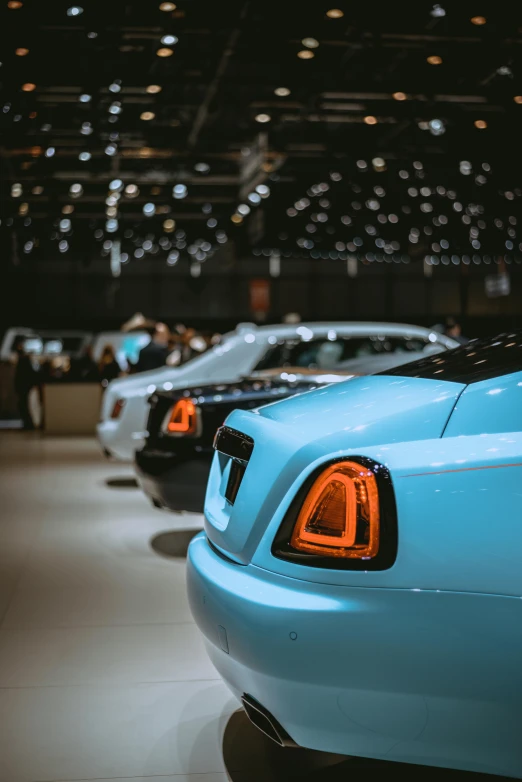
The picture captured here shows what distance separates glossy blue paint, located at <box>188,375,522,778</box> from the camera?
235 cm

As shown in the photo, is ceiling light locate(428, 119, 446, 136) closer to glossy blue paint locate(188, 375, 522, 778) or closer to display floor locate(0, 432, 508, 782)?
display floor locate(0, 432, 508, 782)

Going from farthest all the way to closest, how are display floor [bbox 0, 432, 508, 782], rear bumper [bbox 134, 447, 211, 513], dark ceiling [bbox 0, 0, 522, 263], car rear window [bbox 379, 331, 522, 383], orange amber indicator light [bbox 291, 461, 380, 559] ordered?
dark ceiling [bbox 0, 0, 522, 263] → rear bumper [bbox 134, 447, 211, 513] → display floor [bbox 0, 432, 508, 782] → car rear window [bbox 379, 331, 522, 383] → orange amber indicator light [bbox 291, 461, 380, 559]

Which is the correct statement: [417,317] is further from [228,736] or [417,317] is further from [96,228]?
[228,736]

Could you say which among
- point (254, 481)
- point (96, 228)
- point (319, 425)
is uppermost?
point (96, 228)

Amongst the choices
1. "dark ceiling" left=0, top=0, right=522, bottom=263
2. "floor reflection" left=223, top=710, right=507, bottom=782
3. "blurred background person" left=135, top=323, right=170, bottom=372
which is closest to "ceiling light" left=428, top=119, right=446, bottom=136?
"dark ceiling" left=0, top=0, right=522, bottom=263

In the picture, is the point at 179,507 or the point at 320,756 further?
the point at 179,507

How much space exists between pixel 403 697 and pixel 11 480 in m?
9.75

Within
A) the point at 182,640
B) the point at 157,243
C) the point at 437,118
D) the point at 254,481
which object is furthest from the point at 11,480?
the point at 157,243

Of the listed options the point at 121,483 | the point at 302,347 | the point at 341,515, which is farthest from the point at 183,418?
the point at 121,483

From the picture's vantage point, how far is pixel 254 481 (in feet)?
9.47

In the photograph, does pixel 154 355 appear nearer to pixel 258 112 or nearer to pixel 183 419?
pixel 258 112

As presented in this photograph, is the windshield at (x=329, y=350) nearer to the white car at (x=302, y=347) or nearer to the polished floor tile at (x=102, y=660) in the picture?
the white car at (x=302, y=347)

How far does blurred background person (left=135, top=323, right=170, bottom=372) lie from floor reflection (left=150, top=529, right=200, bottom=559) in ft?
23.1

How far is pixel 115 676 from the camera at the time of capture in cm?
427
